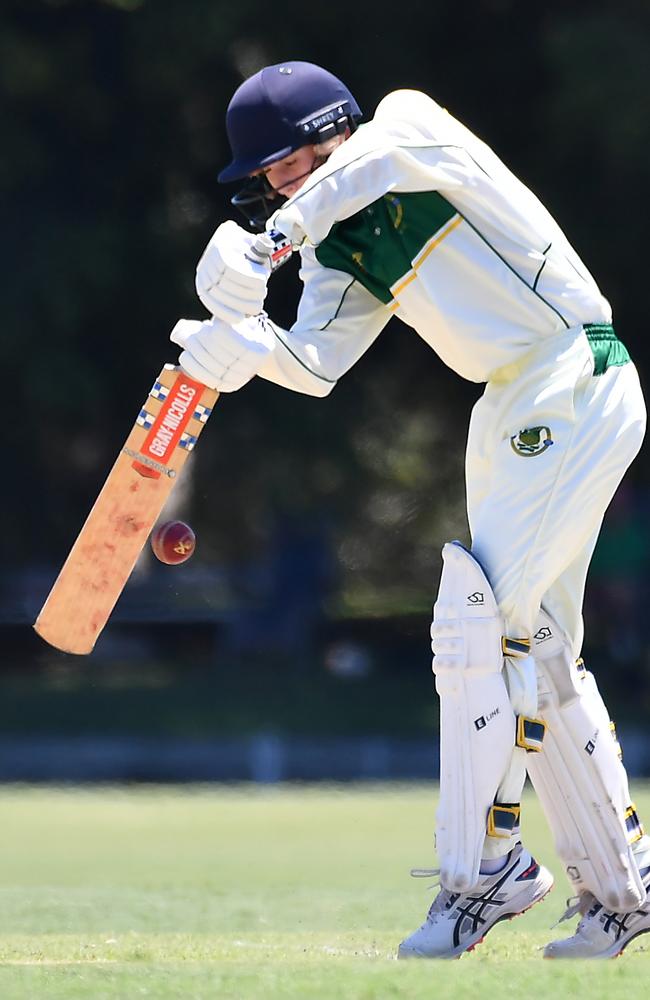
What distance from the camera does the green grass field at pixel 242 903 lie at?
12.4 ft

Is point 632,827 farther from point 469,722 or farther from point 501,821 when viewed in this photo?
point 469,722

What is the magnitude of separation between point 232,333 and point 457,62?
12.0m

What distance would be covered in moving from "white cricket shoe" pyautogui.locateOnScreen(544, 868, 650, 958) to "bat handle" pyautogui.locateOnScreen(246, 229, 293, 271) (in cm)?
162

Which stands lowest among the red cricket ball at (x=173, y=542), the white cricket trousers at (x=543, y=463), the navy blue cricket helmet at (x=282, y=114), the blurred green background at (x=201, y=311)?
the blurred green background at (x=201, y=311)

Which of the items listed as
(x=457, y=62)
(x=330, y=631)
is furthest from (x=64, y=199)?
(x=330, y=631)

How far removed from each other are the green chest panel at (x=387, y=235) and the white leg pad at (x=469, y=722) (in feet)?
2.29

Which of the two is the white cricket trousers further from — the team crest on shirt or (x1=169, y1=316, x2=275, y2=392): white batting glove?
(x1=169, y1=316, x2=275, y2=392): white batting glove

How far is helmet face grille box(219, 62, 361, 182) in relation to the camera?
475 cm

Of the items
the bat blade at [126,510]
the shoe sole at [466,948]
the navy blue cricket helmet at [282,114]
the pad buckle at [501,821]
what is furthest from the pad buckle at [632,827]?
the navy blue cricket helmet at [282,114]

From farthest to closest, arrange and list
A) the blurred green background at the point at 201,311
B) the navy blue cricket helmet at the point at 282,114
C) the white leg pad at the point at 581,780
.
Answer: the blurred green background at the point at 201,311 → the navy blue cricket helmet at the point at 282,114 → the white leg pad at the point at 581,780

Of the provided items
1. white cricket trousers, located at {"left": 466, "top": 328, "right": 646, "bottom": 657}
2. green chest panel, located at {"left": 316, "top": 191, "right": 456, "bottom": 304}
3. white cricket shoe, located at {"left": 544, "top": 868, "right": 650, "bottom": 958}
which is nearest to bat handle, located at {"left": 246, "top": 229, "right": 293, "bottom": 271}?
green chest panel, located at {"left": 316, "top": 191, "right": 456, "bottom": 304}

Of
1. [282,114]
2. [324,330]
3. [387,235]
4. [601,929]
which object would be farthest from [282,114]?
[601,929]

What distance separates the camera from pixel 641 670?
56.4ft

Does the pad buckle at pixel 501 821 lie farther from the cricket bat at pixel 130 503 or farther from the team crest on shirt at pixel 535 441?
the cricket bat at pixel 130 503
